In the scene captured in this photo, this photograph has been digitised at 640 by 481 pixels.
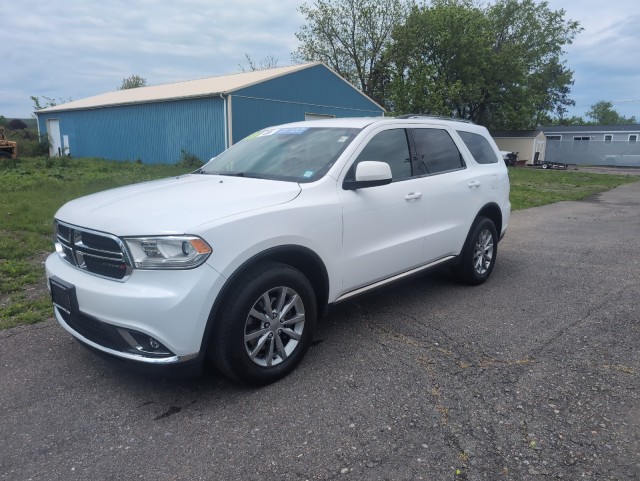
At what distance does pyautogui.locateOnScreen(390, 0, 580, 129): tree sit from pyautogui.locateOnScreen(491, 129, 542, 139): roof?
2748 mm

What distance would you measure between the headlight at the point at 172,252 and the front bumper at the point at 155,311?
0.13ft

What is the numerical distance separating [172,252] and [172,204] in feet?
1.54

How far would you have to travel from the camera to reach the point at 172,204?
10.6 ft

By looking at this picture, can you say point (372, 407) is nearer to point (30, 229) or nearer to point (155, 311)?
point (155, 311)

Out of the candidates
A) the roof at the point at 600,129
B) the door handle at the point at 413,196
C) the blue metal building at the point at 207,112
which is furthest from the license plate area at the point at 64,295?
the roof at the point at 600,129

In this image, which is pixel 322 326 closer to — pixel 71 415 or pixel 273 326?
pixel 273 326

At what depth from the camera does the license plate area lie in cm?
313

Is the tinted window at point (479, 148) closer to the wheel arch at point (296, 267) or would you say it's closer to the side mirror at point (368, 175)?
the side mirror at point (368, 175)

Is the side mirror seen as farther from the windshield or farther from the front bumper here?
the front bumper

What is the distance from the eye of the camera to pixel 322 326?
4.45 metres

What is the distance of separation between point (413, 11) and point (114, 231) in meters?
39.8

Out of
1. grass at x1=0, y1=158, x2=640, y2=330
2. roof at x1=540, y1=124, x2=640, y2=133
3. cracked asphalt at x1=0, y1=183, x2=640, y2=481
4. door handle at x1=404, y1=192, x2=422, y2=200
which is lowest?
cracked asphalt at x1=0, y1=183, x2=640, y2=481

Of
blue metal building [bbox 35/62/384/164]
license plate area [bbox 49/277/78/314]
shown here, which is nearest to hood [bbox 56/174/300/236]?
license plate area [bbox 49/277/78/314]

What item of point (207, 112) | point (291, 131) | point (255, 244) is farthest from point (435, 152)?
point (207, 112)
